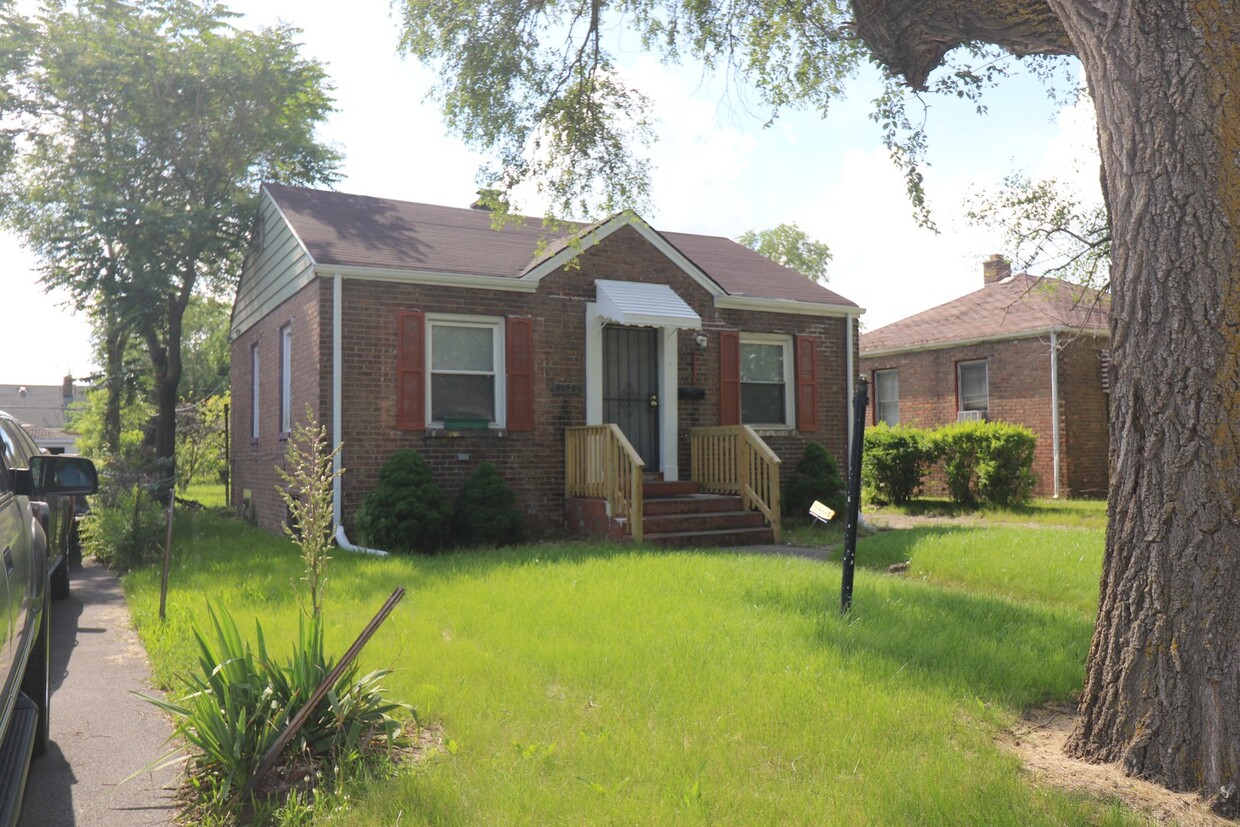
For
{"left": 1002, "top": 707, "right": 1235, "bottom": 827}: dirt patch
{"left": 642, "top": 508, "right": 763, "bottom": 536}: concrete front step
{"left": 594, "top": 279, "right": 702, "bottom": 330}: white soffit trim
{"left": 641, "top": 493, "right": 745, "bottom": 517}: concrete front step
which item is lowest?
{"left": 1002, "top": 707, "right": 1235, "bottom": 827}: dirt patch

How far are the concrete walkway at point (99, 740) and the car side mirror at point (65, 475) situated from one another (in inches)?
49.6

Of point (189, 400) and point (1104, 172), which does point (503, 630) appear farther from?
point (189, 400)

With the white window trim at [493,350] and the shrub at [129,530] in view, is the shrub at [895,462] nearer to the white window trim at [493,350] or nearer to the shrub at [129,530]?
the white window trim at [493,350]

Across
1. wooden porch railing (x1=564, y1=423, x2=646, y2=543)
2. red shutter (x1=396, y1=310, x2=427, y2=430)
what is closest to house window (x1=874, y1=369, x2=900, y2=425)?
wooden porch railing (x1=564, y1=423, x2=646, y2=543)

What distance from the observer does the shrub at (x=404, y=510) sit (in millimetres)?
11117

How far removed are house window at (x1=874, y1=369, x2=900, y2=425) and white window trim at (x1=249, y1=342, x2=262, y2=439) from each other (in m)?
13.4

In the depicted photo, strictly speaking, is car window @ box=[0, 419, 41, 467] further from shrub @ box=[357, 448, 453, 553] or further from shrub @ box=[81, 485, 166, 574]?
shrub @ box=[357, 448, 453, 553]

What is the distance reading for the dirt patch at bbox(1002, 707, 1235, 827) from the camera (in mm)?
3713

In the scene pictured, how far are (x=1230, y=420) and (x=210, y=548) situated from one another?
11195 millimetres

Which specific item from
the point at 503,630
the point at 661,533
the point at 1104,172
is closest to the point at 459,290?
the point at 661,533

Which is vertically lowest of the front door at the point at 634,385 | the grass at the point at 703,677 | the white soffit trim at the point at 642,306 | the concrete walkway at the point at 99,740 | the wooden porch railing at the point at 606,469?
the concrete walkway at the point at 99,740

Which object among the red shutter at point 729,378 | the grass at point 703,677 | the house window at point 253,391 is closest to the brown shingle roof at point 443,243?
the red shutter at point 729,378

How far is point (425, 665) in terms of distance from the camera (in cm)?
571

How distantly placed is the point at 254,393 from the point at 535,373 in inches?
229
